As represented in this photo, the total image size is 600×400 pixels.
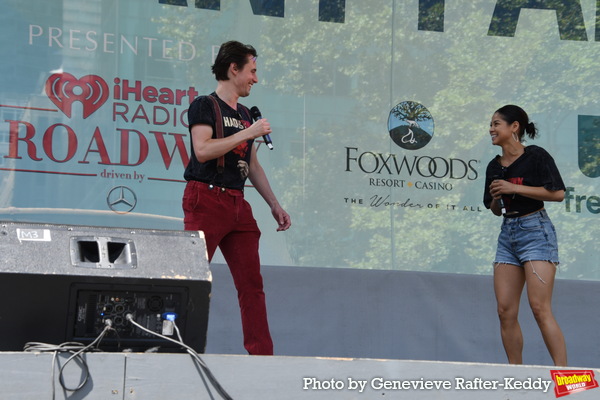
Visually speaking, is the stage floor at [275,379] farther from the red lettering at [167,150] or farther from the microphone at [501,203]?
the red lettering at [167,150]

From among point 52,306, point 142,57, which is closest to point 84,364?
point 52,306

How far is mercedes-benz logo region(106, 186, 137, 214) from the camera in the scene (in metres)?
4.77

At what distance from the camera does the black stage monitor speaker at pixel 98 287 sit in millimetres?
2328

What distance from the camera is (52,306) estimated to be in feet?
7.71

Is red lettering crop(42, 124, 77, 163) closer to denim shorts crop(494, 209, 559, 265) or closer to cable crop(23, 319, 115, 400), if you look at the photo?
denim shorts crop(494, 209, 559, 265)

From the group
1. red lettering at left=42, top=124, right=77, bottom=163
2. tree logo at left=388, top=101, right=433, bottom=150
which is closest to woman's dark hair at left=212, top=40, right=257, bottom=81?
red lettering at left=42, top=124, right=77, bottom=163

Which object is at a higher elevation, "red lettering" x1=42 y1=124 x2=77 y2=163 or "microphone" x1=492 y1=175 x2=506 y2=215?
"red lettering" x1=42 y1=124 x2=77 y2=163

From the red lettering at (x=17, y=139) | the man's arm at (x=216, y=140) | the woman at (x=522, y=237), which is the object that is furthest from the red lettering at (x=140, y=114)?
the woman at (x=522, y=237)

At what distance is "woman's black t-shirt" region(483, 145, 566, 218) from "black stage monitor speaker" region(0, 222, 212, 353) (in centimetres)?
207

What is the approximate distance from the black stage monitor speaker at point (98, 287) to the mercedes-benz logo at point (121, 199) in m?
2.27

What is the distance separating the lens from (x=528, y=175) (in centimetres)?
421

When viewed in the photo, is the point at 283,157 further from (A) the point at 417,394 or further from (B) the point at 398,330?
(A) the point at 417,394

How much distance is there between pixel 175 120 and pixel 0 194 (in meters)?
1.00

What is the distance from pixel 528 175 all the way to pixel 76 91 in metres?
2.35
